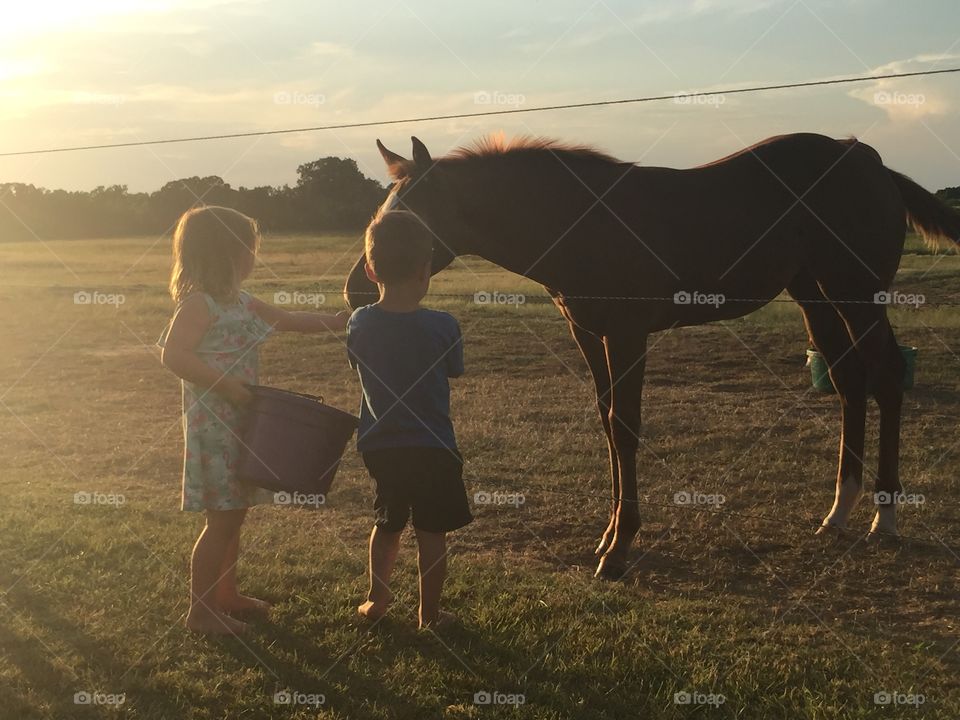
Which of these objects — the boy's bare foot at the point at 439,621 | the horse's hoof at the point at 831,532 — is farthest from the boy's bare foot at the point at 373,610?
the horse's hoof at the point at 831,532

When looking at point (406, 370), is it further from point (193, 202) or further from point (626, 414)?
point (193, 202)

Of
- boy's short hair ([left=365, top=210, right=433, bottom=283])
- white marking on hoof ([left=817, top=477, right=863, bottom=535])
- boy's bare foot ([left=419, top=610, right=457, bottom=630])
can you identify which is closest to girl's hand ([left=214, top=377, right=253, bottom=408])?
boy's short hair ([left=365, top=210, right=433, bottom=283])

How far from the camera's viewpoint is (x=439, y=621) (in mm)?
3559

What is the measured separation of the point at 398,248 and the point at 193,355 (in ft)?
2.91

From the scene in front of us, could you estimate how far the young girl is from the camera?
336 cm

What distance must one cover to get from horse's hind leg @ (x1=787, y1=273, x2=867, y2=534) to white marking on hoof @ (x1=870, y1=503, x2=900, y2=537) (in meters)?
0.16

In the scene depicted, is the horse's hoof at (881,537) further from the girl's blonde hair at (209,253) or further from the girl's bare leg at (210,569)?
the girl's blonde hair at (209,253)

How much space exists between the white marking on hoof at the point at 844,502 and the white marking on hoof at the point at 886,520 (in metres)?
0.15

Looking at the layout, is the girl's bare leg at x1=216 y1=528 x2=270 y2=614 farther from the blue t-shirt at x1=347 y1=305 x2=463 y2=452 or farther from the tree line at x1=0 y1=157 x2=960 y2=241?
the tree line at x1=0 y1=157 x2=960 y2=241

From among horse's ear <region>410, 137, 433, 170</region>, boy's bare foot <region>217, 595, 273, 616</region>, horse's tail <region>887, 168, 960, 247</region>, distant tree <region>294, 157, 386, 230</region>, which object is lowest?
boy's bare foot <region>217, 595, 273, 616</region>

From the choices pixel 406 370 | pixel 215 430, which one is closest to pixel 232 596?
pixel 215 430

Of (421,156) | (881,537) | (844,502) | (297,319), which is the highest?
(421,156)

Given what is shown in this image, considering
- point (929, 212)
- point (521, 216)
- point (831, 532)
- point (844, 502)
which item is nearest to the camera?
point (521, 216)

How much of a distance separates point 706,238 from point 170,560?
10.9 ft
